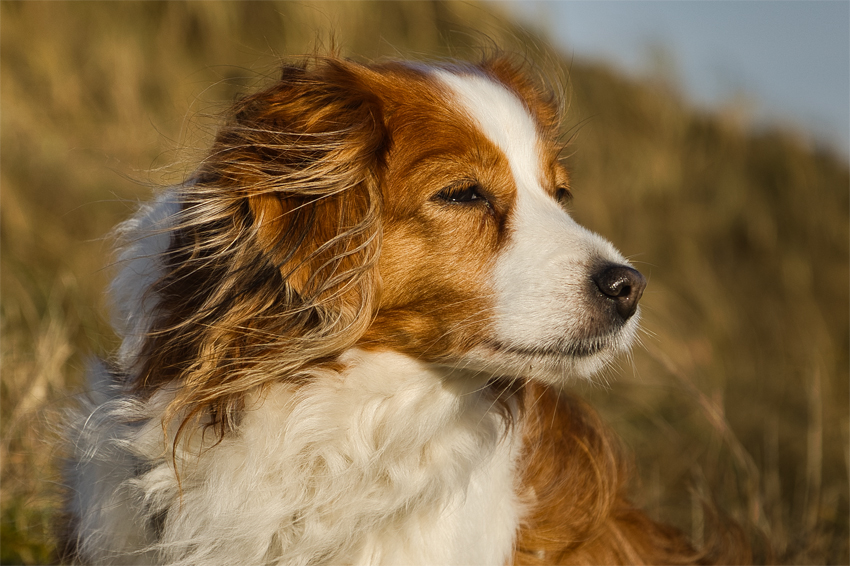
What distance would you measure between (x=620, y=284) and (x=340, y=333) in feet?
2.51

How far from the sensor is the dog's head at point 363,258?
207 cm

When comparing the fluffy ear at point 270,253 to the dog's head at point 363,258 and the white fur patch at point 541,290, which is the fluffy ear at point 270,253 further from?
the white fur patch at point 541,290

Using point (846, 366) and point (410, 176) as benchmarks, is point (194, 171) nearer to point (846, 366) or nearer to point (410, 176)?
point (410, 176)

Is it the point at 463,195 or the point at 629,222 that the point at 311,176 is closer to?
the point at 463,195

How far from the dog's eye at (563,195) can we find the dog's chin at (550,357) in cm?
58

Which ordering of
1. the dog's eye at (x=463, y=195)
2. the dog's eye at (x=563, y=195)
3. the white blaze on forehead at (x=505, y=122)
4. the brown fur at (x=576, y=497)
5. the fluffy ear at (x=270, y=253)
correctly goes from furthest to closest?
the dog's eye at (x=563, y=195) < the brown fur at (x=576, y=497) < the white blaze on forehead at (x=505, y=122) < the dog's eye at (x=463, y=195) < the fluffy ear at (x=270, y=253)

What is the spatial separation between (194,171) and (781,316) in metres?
7.18

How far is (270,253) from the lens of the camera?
2.06 metres

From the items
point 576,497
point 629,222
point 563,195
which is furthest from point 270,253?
point 629,222

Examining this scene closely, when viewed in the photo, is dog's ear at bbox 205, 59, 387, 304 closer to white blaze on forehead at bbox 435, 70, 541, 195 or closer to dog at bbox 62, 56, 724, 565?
dog at bbox 62, 56, 724, 565

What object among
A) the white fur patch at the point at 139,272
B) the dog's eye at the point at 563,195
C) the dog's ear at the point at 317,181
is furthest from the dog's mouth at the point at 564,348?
the white fur patch at the point at 139,272

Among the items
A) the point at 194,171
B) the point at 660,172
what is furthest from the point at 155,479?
the point at 660,172

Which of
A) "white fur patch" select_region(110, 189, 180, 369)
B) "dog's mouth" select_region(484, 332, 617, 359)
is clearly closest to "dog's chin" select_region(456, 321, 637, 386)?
"dog's mouth" select_region(484, 332, 617, 359)

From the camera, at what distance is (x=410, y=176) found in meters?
2.21
